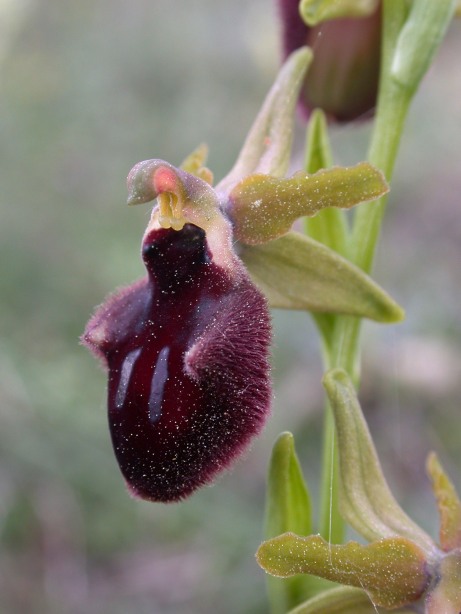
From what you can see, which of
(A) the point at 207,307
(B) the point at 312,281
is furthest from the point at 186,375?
(B) the point at 312,281

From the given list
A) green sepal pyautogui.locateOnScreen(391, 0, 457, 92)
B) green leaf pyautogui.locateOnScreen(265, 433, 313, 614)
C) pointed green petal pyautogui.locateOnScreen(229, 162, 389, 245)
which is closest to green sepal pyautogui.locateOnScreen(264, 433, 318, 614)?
green leaf pyautogui.locateOnScreen(265, 433, 313, 614)

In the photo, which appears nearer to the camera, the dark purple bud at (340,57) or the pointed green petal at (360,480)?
the pointed green petal at (360,480)

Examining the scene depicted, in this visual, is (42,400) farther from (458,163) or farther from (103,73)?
(458,163)

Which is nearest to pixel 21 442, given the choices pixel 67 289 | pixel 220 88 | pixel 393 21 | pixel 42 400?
pixel 42 400

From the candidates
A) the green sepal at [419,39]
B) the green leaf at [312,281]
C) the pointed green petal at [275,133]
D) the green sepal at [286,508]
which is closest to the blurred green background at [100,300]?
the green sepal at [286,508]

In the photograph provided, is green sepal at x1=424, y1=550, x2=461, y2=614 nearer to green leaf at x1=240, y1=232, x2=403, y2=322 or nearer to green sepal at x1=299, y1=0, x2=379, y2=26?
green leaf at x1=240, y1=232, x2=403, y2=322

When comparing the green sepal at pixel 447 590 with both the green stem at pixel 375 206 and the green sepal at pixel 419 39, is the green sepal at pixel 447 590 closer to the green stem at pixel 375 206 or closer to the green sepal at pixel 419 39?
the green stem at pixel 375 206
